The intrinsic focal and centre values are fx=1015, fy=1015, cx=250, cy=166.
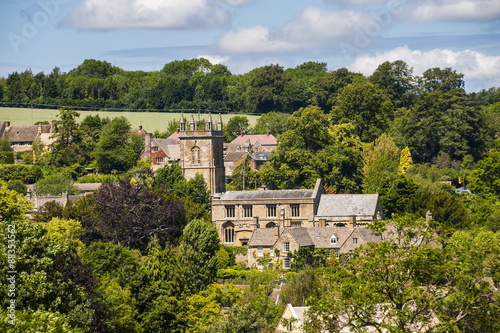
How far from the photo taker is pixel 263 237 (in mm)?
74000

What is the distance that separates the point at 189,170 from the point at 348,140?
20.5m

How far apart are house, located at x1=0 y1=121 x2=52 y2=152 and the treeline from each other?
28.4m

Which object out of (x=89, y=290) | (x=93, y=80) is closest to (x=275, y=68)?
(x=93, y=80)

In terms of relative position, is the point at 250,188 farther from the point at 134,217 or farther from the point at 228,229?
the point at 134,217

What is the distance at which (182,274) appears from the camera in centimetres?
6056

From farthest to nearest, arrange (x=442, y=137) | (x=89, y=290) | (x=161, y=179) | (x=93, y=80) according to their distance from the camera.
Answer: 1. (x=93, y=80)
2. (x=442, y=137)
3. (x=161, y=179)
4. (x=89, y=290)

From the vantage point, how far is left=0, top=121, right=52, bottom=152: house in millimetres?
123000

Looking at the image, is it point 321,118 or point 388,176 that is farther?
point 321,118

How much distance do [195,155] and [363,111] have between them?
102 ft

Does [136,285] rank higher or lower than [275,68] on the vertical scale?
lower

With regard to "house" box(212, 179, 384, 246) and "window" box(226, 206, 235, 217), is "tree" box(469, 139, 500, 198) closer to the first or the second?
"house" box(212, 179, 384, 246)

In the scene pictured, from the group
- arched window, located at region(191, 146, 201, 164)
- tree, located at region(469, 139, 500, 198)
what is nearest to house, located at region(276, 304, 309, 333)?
arched window, located at region(191, 146, 201, 164)

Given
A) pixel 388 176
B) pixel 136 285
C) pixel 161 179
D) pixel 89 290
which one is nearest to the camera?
pixel 89 290

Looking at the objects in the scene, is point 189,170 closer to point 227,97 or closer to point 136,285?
point 136,285
